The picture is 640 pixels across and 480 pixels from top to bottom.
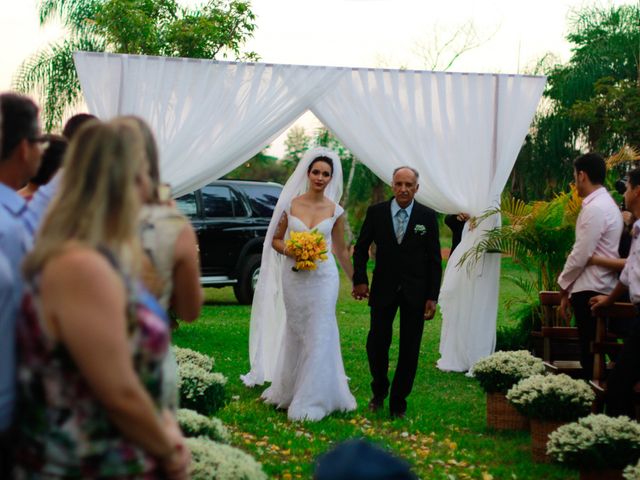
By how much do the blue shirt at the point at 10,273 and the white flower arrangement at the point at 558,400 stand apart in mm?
4327

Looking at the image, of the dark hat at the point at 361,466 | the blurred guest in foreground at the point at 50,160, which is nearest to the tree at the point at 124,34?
the blurred guest in foreground at the point at 50,160

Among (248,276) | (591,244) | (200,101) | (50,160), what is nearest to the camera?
(50,160)

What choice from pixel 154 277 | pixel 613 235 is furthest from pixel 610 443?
pixel 154 277

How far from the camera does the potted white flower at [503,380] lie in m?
7.91

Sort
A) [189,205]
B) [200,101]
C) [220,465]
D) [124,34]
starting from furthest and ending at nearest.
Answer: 1. [124,34]
2. [189,205]
3. [200,101]
4. [220,465]

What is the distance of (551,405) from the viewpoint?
682 centimetres

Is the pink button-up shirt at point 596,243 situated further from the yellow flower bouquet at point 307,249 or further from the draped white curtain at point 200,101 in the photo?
the draped white curtain at point 200,101

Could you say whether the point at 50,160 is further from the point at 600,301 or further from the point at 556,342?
the point at 556,342

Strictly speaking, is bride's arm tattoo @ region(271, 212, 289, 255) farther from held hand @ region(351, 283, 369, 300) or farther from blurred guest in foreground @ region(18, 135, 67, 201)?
blurred guest in foreground @ region(18, 135, 67, 201)

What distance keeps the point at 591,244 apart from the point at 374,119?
348 centimetres

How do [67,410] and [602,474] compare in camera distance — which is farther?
[602,474]

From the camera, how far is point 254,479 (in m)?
4.23

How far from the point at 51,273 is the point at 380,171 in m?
8.20

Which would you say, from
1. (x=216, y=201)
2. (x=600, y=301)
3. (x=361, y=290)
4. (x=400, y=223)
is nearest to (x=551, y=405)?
(x=600, y=301)
